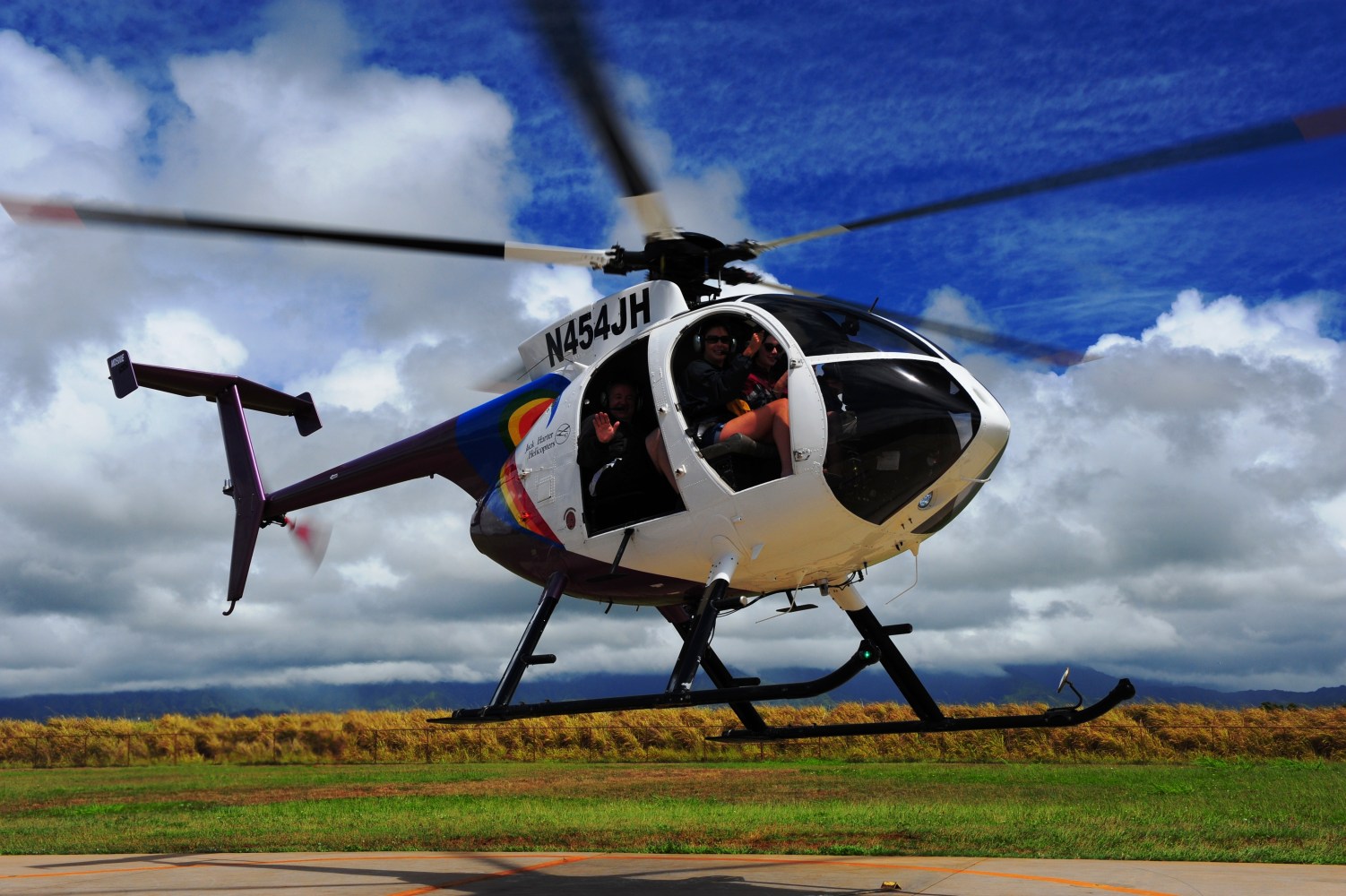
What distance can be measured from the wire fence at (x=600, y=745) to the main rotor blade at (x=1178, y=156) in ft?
91.2

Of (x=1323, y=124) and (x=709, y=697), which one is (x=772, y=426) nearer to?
(x=709, y=697)

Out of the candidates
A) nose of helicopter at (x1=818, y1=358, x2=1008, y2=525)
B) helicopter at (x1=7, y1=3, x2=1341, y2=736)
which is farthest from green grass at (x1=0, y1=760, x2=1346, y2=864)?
nose of helicopter at (x1=818, y1=358, x2=1008, y2=525)

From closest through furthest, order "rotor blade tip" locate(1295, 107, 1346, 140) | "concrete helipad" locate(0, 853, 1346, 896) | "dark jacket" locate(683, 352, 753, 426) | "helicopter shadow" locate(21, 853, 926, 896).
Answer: "rotor blade tip" locate(1295, 107, 1346, 140), "dark jacket" locate(683, 352, 753, 426), "concrete helipad" locate(0, 853, 1346, 896), "helicopter shadow" locate(21, 853, 926, 896)

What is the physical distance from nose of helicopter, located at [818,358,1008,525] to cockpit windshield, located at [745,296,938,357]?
0.66 ft

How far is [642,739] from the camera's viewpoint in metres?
38.2

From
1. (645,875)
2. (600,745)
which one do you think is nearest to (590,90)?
(645,875)

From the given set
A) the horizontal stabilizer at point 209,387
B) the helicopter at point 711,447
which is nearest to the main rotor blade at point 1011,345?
the helicopter at point 711,447

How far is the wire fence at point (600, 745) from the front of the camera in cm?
3333

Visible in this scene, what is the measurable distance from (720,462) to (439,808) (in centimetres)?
1312

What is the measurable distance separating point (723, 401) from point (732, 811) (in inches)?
427

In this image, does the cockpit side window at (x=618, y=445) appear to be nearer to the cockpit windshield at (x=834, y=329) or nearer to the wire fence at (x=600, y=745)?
the cockpit windshield at (x=834, y=329)

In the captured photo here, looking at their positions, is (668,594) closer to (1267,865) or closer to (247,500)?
(1267,865)

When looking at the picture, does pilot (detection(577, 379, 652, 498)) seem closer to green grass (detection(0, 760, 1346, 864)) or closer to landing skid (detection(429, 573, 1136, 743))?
landing skid (detection(429, 573, 1136, 743))

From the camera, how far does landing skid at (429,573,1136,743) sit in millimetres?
8297
